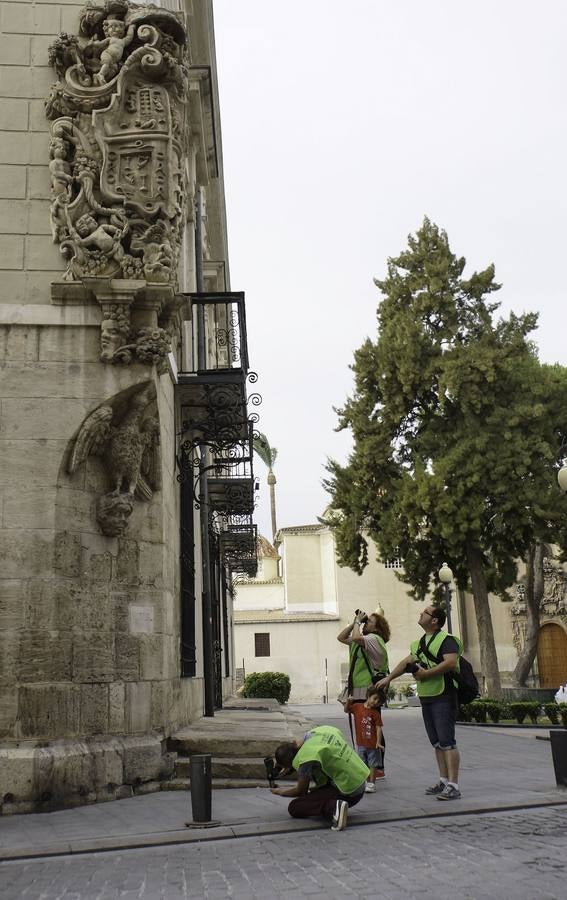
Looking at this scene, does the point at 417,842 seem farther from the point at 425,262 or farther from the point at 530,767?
the point at 425,262

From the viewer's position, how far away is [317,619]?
4428 cm

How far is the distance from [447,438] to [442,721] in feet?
64.6

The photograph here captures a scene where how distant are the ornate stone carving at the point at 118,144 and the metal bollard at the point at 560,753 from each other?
5.75 meters

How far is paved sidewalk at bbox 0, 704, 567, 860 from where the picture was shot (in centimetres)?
Answer: 618

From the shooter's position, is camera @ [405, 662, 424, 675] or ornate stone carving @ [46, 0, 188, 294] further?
ornate stone carving @ [46, 0, 188, 294]

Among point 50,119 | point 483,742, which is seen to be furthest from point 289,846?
point 483,742

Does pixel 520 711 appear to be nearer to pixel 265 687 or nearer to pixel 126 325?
pixel 265 687

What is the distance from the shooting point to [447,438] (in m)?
26.6

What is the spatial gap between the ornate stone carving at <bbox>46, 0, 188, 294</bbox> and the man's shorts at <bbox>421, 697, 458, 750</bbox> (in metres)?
4.87

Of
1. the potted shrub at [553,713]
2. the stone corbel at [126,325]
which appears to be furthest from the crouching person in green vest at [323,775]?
the potted shrub at [553,713]

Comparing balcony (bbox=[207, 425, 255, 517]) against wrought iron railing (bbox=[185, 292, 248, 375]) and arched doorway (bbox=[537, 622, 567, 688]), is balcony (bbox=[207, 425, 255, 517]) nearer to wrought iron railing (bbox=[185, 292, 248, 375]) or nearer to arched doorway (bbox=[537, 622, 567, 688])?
wrought iron railing (bbox=[185, 292, 248, 375])

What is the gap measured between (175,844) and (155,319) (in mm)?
5033

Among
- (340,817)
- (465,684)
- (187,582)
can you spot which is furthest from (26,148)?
(340,817)

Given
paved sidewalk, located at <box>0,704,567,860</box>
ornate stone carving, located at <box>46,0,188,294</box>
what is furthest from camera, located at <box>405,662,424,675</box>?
ornate stone carving, located at <box>46,0,188,294</box>
